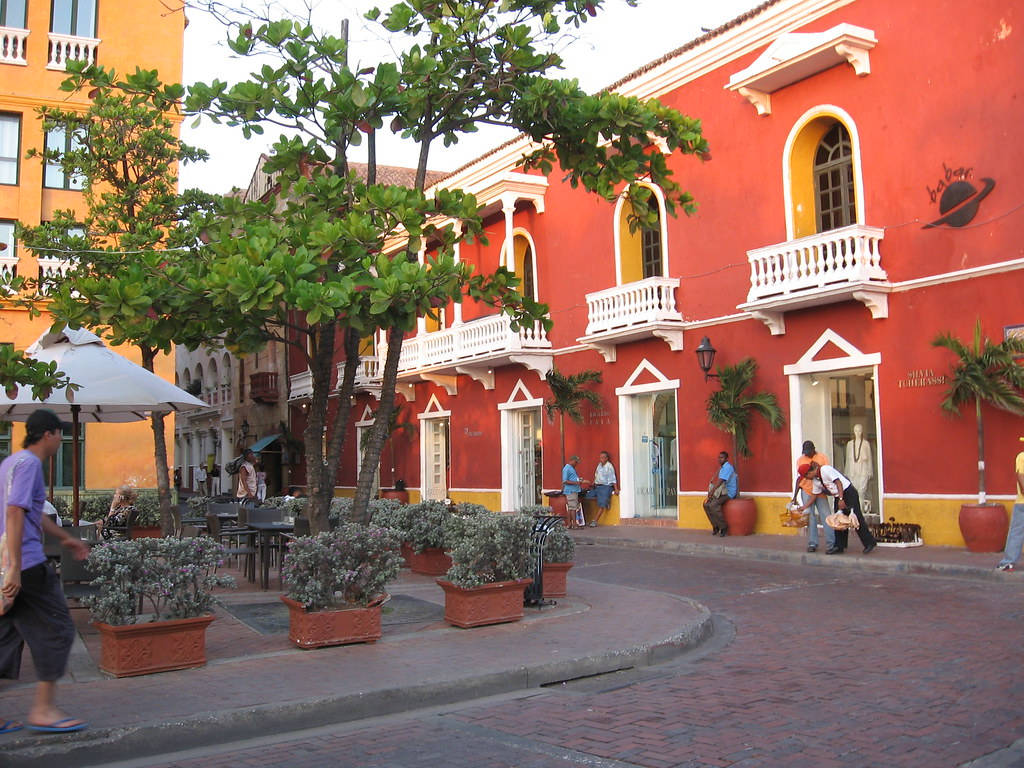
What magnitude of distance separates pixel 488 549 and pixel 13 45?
17598 mm

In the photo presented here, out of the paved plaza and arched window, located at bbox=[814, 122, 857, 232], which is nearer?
the paved plaza

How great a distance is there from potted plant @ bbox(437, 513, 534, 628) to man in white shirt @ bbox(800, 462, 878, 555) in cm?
634

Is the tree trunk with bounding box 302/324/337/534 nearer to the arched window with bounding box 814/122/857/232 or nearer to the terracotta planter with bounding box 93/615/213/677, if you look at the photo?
the terracotta planter with bounding box 93/615/213/677

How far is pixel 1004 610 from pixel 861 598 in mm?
1468

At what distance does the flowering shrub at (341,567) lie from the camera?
7453 millimetres

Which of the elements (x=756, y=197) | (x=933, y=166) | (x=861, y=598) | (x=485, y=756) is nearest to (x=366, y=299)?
(x=485, y=756)

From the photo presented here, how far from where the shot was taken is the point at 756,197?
1717 cm

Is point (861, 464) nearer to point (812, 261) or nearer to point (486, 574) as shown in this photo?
point (812, 261)

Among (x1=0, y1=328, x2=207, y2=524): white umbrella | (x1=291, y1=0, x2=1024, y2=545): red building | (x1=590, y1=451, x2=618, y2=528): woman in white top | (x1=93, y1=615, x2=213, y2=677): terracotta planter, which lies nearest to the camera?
(x1=93, y1=615, x2=213, y2=677): terracotta planter

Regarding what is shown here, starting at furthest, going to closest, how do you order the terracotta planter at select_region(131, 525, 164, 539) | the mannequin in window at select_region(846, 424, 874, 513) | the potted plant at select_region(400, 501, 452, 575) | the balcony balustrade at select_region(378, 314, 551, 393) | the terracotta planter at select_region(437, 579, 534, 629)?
the balcony balustrade at select_region(378, 314, 551, 393) → the mannequin in window at select_region(846, 424, 874, 513) → the terracotta planter at select_region(131, 525, 164, 539) → the potted plant at select_region(400, 501, 452, 575) → the terracotta planter at select_region(437, 579, 534, 629)

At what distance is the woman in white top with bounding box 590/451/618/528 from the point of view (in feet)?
66.4

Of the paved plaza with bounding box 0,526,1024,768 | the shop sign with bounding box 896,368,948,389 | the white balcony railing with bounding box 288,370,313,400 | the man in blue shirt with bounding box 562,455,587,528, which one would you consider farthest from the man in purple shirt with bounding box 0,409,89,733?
the white balcony railing with bounding box 288,370,313,400

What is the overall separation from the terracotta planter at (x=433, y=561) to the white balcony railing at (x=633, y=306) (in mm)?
8105

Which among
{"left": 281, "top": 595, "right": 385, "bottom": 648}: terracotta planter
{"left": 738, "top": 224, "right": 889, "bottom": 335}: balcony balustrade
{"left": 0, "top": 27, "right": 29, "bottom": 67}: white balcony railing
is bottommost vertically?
{"left": 281, "top": 595, "right": 385, "bottom": 648}: terracotta planter
